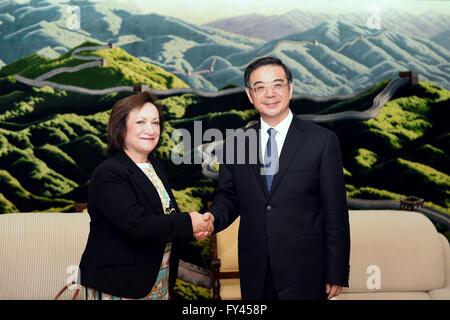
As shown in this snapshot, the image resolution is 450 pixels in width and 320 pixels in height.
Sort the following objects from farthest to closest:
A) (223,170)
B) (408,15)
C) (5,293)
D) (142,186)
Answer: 1. (408,15)
2. (5,293)
3. (223,170)
4. (142,186)

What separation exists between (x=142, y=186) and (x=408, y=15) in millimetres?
3791

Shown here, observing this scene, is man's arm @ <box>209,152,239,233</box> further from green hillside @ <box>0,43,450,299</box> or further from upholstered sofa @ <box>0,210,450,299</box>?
green hillside @ <box>0,43,450,299</box>

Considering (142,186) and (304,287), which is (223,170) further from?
(304,287)

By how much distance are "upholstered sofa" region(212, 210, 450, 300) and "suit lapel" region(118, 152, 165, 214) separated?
168 cm

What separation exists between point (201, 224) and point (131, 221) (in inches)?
15.9

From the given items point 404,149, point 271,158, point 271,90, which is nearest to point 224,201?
point 271,158

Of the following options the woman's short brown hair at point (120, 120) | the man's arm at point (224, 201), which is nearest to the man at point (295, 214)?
the man's arm at point (224, 201)

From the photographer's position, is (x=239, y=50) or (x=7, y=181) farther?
(x=239, y=50)

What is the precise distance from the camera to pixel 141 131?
1.57 metres

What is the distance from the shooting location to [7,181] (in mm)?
3721

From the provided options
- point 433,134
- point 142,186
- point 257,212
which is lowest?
point 257,212

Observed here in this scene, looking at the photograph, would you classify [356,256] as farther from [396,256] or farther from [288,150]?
[288,150]

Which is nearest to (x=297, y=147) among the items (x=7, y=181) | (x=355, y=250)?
(x=355, y=250)

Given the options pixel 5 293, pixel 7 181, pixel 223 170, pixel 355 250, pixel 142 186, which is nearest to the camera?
pixel 142 186
